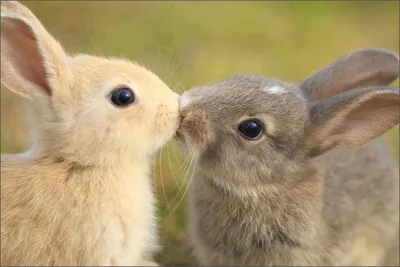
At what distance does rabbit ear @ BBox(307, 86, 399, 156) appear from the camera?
4.82 feet

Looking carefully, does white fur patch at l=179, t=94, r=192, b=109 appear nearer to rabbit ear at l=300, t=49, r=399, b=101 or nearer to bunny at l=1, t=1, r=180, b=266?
bunny at l=1, t=1, r=180, b=266

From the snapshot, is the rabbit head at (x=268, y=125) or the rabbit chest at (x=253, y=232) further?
the rabbit chest at (x=253, y=232)

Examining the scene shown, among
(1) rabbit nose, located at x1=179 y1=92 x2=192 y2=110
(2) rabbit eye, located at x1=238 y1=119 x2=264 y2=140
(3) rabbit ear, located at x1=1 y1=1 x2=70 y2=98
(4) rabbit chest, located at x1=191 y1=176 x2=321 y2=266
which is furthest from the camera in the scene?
(4) rabbit chest, located at x1=191 y1=176 x2=321 y2=266

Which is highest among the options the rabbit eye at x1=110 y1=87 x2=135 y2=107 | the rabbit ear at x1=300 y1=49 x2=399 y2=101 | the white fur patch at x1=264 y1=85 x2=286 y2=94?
the rabbit ear at x1=300 y1=49 x2=399 y2=101

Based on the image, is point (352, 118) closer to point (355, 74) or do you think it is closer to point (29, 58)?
point (355, 74)

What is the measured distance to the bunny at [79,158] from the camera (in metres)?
1.28

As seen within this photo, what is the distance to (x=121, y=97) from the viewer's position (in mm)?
1331

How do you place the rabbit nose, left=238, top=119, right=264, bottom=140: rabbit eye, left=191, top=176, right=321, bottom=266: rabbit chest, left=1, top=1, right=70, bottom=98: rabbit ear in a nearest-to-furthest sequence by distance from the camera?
left=1, top=1, right=70, bottom=98: rabbit ear < the rabbit nose < left=238, top=119, right=264, bottom=140: rabbit eye < left=191, top=176, right=321, bottom=266: rabbit chest

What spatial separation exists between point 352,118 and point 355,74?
23 centimetres

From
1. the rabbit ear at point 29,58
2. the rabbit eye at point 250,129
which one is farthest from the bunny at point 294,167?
the rabbit ear at point 29,58

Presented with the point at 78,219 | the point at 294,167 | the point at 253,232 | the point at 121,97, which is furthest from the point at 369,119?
the point at 78,219

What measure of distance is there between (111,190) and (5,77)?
0.34m

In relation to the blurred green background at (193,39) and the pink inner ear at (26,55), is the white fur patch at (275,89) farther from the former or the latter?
the pink inner ear at (26,55)

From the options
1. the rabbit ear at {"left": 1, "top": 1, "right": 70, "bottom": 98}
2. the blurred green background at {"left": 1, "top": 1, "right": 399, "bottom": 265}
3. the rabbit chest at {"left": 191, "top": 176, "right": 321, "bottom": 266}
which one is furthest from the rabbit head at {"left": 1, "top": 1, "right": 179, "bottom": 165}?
the rabbit chest at {"left": 191, "top": 176, "right": 321, "bottom": 266}
